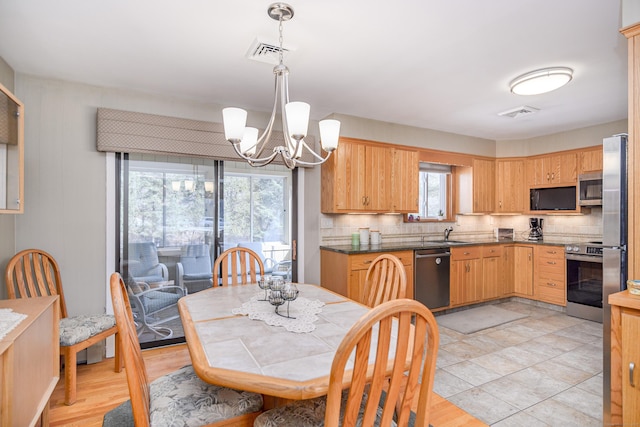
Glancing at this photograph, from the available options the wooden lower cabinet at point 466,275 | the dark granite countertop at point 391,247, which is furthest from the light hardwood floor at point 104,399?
the wooden lower cabinet at point 466,275

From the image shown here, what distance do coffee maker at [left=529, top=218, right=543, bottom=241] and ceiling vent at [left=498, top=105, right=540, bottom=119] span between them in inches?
80.3

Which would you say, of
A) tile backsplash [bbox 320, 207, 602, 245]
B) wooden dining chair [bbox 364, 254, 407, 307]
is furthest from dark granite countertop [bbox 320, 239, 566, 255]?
wooden dining chair [bbox 364, 254, 407, 307]

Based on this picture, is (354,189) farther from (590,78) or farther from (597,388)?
(597,388)

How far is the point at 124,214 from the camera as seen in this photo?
10.7ft

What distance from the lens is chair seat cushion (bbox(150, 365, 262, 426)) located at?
4.54 ft

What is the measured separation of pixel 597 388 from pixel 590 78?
2543 millimetres

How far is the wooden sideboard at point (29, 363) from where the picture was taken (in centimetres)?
147

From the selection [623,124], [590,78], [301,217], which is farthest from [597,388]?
[623,124]

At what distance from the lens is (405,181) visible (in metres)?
4.43

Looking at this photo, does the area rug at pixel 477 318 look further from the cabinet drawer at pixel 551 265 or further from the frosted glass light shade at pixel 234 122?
the frosted glass light shade at pixel 234 122

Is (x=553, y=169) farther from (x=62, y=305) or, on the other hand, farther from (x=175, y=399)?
(x=62, y=305)

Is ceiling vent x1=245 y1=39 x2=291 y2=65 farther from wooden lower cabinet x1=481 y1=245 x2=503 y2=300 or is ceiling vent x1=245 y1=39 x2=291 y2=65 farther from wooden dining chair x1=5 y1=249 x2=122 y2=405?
wooden lower cabinet x1=481 y1=245 x2=503 y2=300

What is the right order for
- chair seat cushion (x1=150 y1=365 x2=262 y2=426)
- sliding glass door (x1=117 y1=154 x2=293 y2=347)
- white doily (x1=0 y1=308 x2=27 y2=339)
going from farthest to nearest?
sliding glass door (x1=117 y1=154 x2=293 y2=347) < white doily (x1=0 y1=308 x2=27 y2=339) < chair seat cushion (x1=150 y1=365 x2=262 y2=426)

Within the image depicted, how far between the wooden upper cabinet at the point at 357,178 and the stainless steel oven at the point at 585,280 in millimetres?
2460
